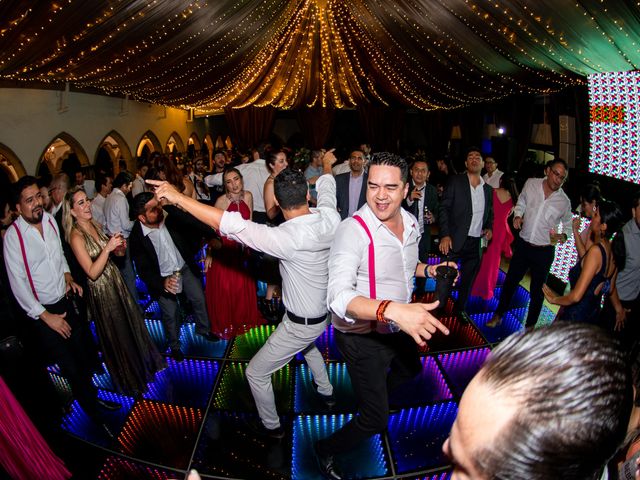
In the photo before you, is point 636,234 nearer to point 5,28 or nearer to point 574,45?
point 574,45

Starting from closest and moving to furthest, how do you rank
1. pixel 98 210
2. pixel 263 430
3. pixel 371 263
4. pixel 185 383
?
pixel 371 263
pixel 263 430
pixel 185 383
pixel 98 210

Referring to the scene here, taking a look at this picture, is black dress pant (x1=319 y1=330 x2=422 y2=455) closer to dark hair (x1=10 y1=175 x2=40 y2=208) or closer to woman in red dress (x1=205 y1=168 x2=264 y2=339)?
woman in red dress (x1=205 y1=168 x2=264 y2=339)

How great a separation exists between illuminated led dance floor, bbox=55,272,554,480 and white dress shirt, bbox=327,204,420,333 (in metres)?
0.93

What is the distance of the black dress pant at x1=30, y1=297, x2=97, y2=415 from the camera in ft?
8.07

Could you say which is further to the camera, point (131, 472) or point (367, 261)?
point (131, 472)

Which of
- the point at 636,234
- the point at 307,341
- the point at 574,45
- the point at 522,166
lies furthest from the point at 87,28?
the point at 522,166

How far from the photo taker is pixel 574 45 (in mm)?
3781

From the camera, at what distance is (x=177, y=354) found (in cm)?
331

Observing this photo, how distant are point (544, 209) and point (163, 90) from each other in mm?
6602

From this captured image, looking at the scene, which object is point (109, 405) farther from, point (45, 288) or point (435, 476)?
point (435, 476)

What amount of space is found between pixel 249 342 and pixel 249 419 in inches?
38.4

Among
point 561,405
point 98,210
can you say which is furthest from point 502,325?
point 98,210

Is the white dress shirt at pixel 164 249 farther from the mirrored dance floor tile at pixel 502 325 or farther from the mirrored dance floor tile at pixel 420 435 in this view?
the mirrored dance floor tile at pixel 502 325

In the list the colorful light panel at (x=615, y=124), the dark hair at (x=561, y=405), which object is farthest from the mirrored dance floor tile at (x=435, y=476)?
the colorful light panel at (x=615, y=124)
